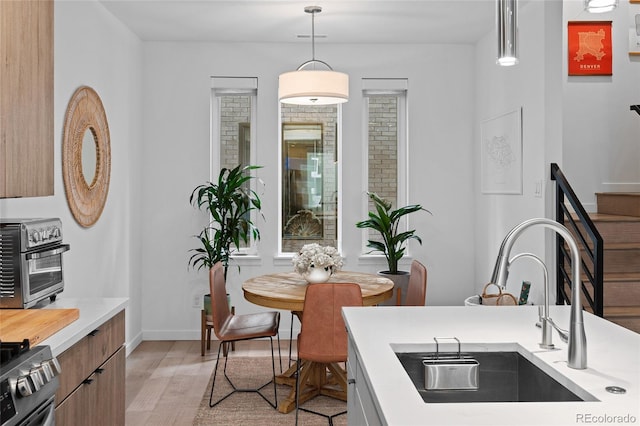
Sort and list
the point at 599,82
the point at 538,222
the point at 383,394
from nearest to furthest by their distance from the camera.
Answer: the point at 383,394 < the point at 538,222 < the point at 599,82

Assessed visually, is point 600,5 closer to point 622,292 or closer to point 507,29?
point 507,29

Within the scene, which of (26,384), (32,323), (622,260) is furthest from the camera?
(622,260)

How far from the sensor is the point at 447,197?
5.52m

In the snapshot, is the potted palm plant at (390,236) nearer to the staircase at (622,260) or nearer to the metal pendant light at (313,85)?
the metal pendant light at (313,85)

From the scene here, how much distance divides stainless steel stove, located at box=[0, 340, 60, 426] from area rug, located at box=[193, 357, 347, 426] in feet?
5.72

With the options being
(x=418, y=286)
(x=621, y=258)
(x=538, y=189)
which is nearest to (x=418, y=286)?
(x=418, y=286)

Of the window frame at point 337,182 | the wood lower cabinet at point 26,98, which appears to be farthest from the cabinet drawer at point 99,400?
the window frame at point 337,182

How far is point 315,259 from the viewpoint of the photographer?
146 inches

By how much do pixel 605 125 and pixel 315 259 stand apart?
3064mm

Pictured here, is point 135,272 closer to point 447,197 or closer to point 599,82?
point 447,197

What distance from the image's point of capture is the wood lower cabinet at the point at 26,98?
199 cm

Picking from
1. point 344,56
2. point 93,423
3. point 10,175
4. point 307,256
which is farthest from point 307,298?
point 344,56

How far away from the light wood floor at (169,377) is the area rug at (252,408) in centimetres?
10

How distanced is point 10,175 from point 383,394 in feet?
5.07
